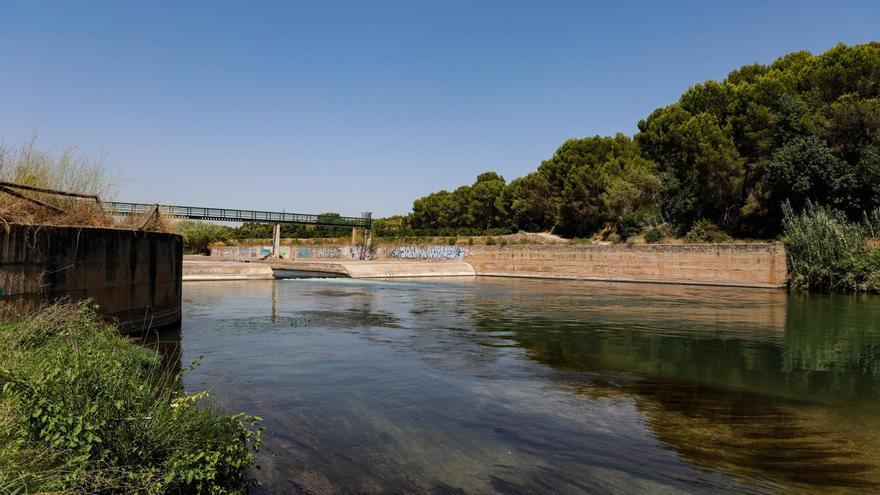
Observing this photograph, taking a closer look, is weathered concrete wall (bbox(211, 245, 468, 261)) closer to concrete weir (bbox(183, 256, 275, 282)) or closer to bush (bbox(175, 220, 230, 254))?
bush (bbox(175, 220, 230, 254))

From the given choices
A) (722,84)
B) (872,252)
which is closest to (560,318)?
(872,252)

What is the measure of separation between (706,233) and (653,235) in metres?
4.97

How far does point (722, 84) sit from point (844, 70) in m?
11.5

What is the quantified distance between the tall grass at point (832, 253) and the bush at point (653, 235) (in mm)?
13734

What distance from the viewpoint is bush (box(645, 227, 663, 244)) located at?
2025 inches

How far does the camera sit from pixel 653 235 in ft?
170

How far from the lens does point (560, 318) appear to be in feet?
70.5

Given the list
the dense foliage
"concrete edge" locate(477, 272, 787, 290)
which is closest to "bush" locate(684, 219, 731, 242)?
the dense foliage

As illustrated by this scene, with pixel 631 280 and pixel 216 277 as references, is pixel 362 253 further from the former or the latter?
pixel 631 280

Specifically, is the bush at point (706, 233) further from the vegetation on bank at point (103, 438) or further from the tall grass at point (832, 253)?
the vegetation on bank at point (103, 438)

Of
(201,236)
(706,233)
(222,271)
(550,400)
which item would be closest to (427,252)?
(222,271)

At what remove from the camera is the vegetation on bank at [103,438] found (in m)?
4.12

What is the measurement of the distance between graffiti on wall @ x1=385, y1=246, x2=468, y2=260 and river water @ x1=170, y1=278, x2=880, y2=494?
3838 cm

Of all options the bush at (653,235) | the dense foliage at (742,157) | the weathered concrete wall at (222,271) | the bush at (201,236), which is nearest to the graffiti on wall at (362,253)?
the bush at (201,236)
